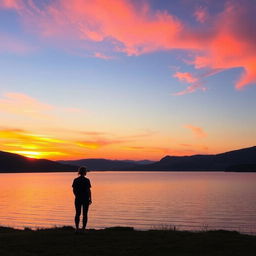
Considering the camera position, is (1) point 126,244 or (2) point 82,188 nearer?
(1) point 126,244

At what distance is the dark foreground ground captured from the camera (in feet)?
43.8

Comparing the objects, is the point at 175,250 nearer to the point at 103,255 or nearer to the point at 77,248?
the point at 103,255

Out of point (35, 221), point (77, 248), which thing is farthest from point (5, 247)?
point (35, 221)

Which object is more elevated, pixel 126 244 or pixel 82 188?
pixel 82 188

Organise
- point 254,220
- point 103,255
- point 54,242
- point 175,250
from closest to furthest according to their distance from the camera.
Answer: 1. point 103,255
2. point 175,250
3. point 54,242
4. point 254,220

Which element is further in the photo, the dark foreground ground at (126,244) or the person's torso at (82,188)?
the person's torso at (82,188)

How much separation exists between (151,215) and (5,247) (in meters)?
39.6

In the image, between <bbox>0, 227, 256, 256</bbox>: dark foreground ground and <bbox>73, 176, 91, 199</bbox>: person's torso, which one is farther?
<bbox>73, 176, 91, 199</bbox>: person's torso

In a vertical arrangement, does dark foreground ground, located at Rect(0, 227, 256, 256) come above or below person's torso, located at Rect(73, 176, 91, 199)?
below

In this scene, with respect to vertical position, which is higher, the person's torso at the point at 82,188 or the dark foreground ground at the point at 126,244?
the person's torso at the point at 82,188

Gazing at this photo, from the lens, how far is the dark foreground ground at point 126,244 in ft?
43.8

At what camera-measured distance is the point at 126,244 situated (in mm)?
14789

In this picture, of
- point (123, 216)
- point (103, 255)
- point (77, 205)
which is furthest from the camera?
point (123, 216)

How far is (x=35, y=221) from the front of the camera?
4853 centimetres
